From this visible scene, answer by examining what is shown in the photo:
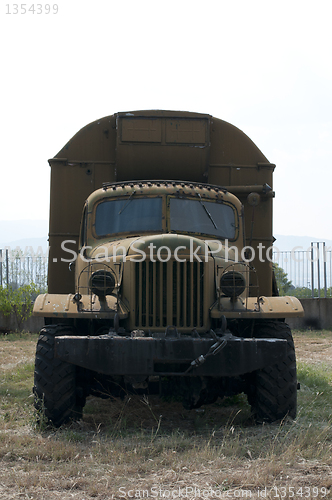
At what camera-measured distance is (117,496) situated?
3568 mm

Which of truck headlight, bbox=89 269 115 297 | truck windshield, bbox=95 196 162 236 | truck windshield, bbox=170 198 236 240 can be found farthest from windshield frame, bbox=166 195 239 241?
truck headlight, bbox=89 269 115 297

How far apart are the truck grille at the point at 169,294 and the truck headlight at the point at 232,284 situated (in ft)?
0.84

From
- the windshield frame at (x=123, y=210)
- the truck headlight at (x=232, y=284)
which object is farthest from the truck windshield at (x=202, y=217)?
the truck headlight at (x=232, y=284)

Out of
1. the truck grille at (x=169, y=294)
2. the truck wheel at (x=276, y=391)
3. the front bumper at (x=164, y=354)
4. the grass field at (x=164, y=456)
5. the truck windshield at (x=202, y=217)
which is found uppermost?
the truck windshield at (x=202, y=217)

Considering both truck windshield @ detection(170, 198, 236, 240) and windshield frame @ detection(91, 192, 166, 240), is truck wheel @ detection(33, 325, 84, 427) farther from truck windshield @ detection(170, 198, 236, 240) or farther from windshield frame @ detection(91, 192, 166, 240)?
truck windshield @ detection(170, 198, 236, 240)

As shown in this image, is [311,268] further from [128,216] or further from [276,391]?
[276,391]

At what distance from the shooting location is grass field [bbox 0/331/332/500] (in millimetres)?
3660

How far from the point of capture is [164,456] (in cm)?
427

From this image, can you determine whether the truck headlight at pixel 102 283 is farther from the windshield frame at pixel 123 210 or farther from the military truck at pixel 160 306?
the windshield frame at pixel 123 210

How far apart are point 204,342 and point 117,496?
1674 millimetres

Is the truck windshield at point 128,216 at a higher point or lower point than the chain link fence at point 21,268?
higher

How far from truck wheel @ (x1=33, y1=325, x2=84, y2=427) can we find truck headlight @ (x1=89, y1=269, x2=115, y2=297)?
2.37 feet

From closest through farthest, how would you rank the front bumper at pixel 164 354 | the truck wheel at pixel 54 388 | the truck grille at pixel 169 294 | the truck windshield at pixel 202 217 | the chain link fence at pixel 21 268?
1. the front bumper at pixel 164 354
2. the truck wheel at pixel 54 388
3. the truck grille at pixel 169 294
4. the truck windshield at pixel 202 217
5. the chain link fence at pixel 21 268

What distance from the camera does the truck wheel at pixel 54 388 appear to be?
5066 millimetres
